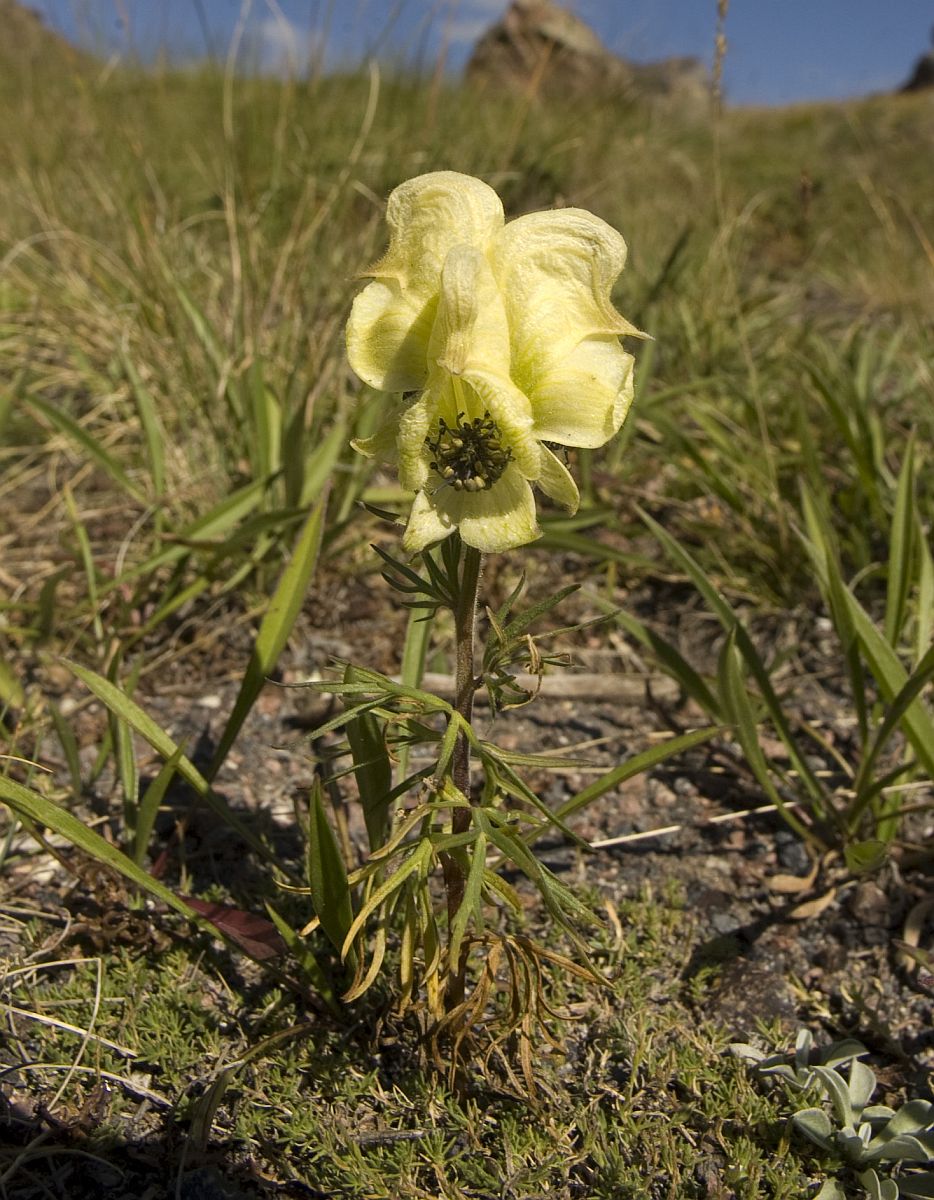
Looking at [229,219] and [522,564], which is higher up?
[229,219]

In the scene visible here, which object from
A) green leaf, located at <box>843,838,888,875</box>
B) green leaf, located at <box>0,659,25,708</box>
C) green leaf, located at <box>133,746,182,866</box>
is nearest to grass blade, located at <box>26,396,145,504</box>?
green leaf, located at <box>0,659,25,708</box>

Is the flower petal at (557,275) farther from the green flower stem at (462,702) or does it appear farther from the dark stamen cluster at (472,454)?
the green flower stem at (462,702)

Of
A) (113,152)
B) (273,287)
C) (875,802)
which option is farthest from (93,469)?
(875,802)

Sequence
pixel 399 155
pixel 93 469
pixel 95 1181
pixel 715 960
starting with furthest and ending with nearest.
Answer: pixel 399 155 < pixel 93 469 < pixel 715 960 < pixel 95 1181

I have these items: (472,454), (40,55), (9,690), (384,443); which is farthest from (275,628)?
(40,55)

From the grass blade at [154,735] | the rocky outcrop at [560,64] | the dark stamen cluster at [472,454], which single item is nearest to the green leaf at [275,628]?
the grass blade at [154,735]

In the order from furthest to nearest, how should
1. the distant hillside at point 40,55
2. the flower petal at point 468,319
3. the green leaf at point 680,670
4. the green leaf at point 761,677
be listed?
the distant hillside at point 40,55, the green leaf at point 680,670, the green leaf at point 761,677, the flower petal at point 468,319

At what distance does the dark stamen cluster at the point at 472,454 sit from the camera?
111 centimetres

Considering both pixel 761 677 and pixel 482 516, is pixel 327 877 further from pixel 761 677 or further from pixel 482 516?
pixel 761 677

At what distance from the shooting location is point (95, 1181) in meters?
1.48

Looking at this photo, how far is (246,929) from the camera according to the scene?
66.6 inches

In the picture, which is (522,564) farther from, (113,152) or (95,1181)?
(113,152)

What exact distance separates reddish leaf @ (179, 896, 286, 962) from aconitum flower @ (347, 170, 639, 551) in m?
0.90

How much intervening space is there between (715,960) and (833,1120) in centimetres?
36
